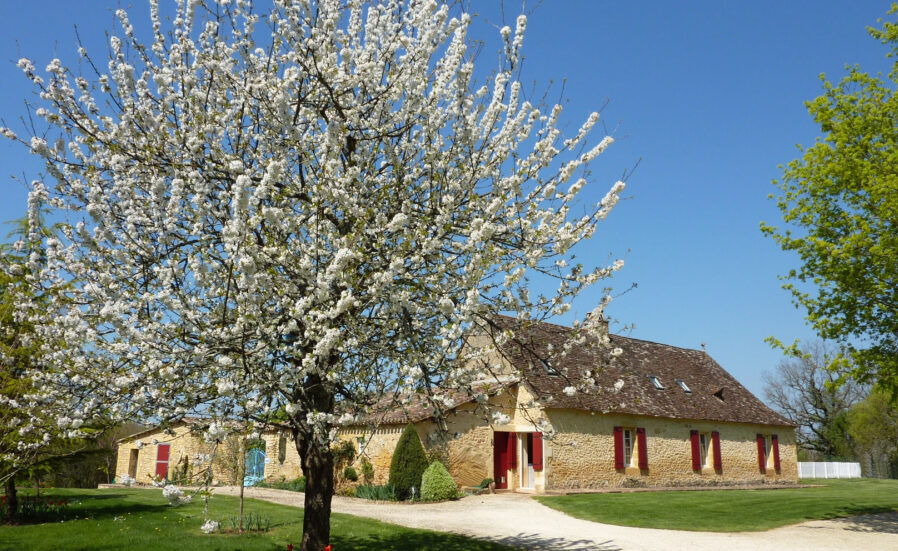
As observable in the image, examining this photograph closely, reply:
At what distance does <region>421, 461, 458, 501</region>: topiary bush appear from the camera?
1753cm

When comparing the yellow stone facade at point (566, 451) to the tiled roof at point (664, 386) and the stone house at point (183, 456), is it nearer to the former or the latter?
the stone house at point (183, 456)

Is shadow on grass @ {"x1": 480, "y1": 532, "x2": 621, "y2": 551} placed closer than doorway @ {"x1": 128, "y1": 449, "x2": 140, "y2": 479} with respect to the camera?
Yes

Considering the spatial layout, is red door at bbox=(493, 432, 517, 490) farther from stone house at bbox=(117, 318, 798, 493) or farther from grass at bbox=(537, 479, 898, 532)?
grass at bbox=(537, 479, 898, 532)

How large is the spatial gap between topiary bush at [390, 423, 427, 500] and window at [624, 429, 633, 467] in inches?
307

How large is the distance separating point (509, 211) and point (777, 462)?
26621 millimetres

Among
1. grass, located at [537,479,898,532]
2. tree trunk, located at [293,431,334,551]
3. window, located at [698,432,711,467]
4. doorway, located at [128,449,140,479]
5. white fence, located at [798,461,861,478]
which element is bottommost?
white fence, located at [798,461,861,478]

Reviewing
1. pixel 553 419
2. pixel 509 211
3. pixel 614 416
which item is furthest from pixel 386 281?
pixel 614 416

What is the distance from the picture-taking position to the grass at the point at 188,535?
10023mm

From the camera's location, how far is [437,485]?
17.5 meters

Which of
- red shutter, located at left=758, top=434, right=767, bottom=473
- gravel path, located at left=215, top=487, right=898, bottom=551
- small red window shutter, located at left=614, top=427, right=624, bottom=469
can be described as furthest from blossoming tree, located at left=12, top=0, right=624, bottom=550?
red shutter, located at left=758, top=434, right=767, bottom=473

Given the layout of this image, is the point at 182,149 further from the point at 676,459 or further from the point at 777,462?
the point at 777,462

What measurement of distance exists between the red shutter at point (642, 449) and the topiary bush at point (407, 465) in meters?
8.18

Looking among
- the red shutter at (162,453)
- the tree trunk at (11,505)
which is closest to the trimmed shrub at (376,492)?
the tree trunk at (11,505)

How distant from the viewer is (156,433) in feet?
91.6
